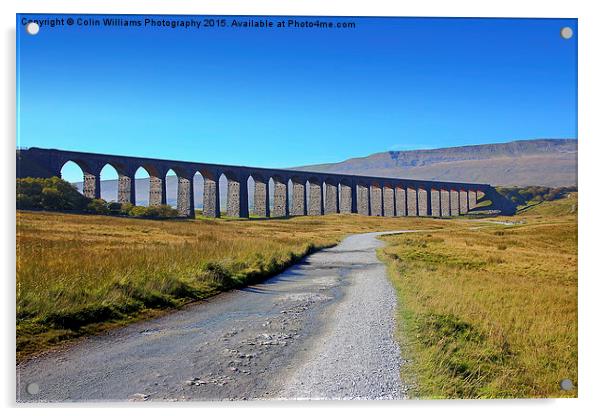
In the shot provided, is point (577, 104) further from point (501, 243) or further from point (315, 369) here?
point (315, 369)

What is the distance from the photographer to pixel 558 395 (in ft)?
15.1

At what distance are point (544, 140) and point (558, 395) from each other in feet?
8.71

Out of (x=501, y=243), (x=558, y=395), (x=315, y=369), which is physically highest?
(x=501, y=243)

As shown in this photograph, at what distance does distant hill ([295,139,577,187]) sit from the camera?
513 centimetres

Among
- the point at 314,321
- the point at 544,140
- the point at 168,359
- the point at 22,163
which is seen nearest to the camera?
the point at 168,359

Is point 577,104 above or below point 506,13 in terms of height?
below

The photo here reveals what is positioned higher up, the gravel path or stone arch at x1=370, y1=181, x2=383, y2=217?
stone arch at x1=370, y1=181, x2=383, y2=217

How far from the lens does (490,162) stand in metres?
5.73

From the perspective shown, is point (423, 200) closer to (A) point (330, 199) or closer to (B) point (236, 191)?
(A) point (330, 199)

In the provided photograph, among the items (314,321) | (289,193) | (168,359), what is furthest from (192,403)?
(289,193)

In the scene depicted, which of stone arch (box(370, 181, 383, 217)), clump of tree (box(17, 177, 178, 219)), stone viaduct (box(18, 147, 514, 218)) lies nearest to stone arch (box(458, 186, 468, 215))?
stone viaduct (box(18, 147, 514, 218))

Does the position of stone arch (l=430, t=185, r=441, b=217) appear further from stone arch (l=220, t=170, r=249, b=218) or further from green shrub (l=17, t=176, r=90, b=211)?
green shrub (l=17, t=176, r=90, b=211)

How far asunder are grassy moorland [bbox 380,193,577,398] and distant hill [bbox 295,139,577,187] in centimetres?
38

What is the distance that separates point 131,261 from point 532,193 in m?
5.98
